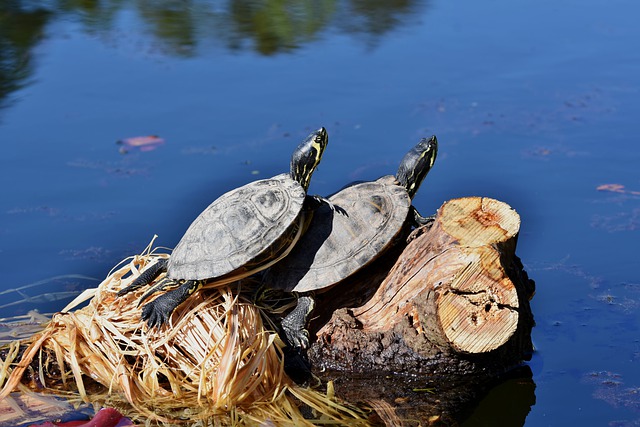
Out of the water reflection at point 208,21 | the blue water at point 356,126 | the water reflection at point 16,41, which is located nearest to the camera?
the blue water at point 356,126

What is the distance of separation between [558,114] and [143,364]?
4.16 m

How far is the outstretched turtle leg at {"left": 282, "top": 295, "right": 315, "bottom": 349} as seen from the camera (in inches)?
155

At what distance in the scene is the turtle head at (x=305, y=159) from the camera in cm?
412

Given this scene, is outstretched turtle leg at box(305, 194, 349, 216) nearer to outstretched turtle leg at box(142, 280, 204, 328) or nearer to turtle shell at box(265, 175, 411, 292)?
turtle shell at box(265, 175, 411, 292)

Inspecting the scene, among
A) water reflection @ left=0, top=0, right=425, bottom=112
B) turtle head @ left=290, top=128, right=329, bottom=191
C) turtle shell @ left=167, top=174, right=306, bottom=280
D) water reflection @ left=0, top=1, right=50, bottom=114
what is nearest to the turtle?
turtle shell @ left=167, top=174, right=306, bottom=280

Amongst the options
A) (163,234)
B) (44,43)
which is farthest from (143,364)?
(44,43)

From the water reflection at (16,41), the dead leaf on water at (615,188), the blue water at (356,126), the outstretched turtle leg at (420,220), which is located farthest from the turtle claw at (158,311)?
the water reflection at (16,41)

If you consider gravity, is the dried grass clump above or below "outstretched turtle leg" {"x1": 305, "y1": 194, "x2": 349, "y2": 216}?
below

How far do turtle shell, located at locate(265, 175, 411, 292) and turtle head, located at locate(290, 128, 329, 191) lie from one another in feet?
0.63

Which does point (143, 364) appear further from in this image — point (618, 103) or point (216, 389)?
point (618, 103)

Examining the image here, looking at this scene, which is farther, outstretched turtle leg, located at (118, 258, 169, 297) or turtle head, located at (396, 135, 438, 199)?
turtle head, located at (396, 135, 438, 199)

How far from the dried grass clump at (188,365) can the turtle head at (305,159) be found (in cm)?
63

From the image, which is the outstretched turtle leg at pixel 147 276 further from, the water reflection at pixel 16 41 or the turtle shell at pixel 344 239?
the water reflection at pixel 16 41

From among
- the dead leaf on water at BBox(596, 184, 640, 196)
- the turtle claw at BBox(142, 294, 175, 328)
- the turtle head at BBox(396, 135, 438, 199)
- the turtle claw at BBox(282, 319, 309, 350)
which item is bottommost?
the dead leaf on water at BBox(596, 184, 640, 196)
